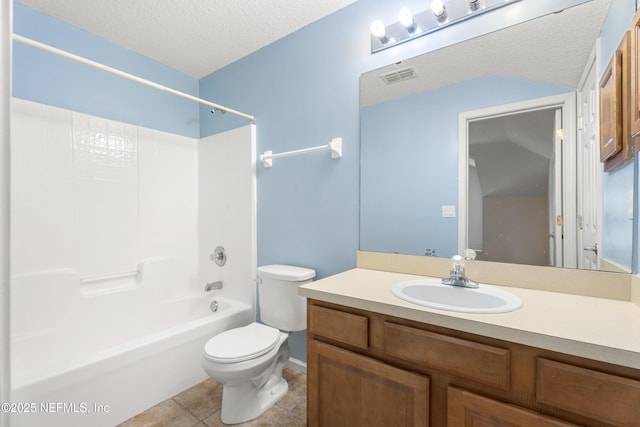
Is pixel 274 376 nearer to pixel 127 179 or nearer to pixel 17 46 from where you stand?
pixel 127 179

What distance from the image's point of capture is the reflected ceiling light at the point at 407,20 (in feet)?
4.92

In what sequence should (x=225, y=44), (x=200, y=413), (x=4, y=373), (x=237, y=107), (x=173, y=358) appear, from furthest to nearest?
(x=237, y=107) → (x=225, y=44) → (x=173, y=358) → (x=200, y=413) → (x=4, y=373)

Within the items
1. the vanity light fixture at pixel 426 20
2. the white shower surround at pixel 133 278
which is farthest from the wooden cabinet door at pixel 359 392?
the vanity light fixture at pixel 426 20

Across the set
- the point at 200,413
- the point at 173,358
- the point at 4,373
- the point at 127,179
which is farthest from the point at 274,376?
the point at 127,179

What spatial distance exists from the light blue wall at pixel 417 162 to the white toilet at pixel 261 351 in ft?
1.91

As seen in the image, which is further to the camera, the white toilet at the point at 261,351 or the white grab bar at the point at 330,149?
the white grab bar at the point at 330,149

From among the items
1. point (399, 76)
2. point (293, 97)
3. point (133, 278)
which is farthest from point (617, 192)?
point (133, 278)

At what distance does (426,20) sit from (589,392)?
1678mm

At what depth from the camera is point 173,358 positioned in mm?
1753

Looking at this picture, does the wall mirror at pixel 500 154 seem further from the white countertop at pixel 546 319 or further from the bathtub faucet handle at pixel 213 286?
the bathtub faucet handle at pixel 213 286

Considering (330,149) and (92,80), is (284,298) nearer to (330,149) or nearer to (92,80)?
(330,149)

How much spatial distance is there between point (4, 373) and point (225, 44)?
2.24 m

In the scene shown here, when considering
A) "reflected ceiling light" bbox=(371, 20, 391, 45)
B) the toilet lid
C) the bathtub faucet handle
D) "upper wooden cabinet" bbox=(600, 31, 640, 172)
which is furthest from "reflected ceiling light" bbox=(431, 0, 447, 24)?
the bathtub faucet handle

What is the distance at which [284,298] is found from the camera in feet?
6.02
